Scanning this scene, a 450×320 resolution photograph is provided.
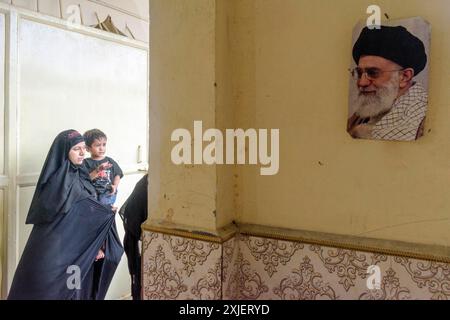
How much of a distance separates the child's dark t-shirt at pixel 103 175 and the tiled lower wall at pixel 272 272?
44.1 inches

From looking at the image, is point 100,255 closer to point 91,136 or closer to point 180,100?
point 91,136

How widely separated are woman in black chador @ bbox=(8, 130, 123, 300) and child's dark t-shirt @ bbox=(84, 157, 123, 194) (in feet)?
0.18

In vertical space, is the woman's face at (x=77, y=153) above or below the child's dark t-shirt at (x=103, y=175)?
above

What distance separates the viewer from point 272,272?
708 millimetres

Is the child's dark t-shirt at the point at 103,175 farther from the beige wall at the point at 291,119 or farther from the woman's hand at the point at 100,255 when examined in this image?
the beige wall at the point at 291,119

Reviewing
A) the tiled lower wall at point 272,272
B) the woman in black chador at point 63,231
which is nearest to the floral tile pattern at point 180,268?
the tiled lower wall at point 272,272

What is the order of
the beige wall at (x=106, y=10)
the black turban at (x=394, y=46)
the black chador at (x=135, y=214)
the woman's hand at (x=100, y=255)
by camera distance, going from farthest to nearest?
1. the woman's hand at (x=100, y=255)
2. the beige wall at (x=106, y=10)
3. the black chador at (x=135, y=214)
4. the black turban at (x=394, y=46)

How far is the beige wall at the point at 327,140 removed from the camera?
60 centimetres

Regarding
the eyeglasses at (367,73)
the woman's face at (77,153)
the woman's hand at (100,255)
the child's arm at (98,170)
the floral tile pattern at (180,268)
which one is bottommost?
the woman's hand at (100,255)

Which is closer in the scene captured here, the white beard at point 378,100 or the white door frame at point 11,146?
the white beard at point 378,100

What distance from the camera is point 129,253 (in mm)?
1082

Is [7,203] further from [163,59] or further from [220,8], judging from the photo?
[220,8]

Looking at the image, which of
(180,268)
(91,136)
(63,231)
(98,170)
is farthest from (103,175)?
(180,268)

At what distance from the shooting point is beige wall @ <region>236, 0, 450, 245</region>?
595 millimetres
